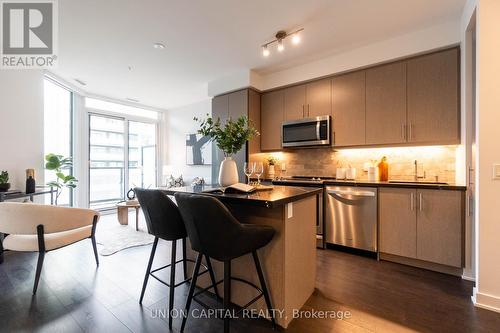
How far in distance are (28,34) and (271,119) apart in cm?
349

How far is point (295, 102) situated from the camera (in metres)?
3.78

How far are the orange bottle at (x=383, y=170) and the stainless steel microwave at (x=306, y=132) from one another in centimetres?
78

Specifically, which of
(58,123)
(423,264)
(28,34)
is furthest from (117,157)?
(423,264)

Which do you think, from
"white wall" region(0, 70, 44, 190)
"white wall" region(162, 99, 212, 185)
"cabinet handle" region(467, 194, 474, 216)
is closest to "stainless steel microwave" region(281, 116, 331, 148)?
"cabinet handle" region(467, 194, 474, 216)

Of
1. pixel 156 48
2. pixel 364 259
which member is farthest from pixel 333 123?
pixel 156 48

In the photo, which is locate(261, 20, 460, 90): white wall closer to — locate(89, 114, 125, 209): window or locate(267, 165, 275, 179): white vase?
locate(267, 165, 275, 179): white vase

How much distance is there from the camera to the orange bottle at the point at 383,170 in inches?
123

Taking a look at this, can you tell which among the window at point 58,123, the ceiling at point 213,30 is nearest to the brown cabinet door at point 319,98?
the ceiling at point 213,30

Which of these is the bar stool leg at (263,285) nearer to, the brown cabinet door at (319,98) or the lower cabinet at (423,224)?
the lower cabinet at (423,224)

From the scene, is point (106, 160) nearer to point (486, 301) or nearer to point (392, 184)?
point (392, 184)

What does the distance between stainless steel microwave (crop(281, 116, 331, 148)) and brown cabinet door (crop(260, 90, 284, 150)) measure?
15cm

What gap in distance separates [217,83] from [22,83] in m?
2.94

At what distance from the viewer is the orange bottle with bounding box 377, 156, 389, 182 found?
3126 millimetres

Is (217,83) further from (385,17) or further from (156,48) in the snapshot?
(385,17)
